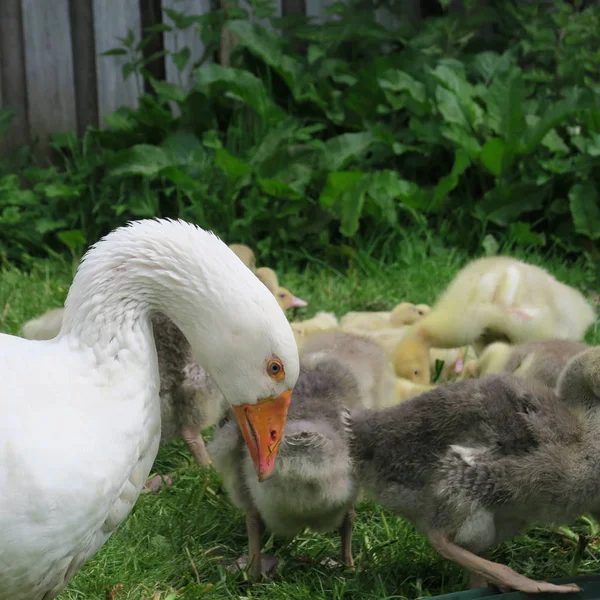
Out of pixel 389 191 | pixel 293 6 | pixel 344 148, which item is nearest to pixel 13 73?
pixel 293 6

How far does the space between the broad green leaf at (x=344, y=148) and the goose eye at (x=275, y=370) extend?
11.9ft

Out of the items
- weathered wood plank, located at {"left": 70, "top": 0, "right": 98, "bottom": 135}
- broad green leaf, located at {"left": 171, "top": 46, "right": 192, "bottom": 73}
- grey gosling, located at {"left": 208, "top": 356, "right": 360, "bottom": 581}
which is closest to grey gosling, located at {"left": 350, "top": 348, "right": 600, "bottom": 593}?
grey gosling, located at {"left": 208, "top": 356, "right": 360, "bottom": 581}

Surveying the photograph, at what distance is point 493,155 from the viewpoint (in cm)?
604

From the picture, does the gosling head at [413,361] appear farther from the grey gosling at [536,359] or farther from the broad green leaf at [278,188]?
the broad green leaf at [278,188]

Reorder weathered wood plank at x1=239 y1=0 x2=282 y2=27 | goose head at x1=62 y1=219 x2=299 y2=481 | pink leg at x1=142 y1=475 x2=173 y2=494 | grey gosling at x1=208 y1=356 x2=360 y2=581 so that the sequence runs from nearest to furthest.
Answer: goose head at x1=62 y1=219 x2=299 y2=481 < grey gosling at x1=208 y1=356 x2=360 y2=581 < pink leg at x1=142 y1=475 x2=173 y2=494 < weathered wood plank at x1=239 y1=0 x2=282 y2=27

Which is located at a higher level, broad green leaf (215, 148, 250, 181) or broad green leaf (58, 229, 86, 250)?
broad green leaf (215, 148, 250, 181)

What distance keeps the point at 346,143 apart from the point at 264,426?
12.3ft

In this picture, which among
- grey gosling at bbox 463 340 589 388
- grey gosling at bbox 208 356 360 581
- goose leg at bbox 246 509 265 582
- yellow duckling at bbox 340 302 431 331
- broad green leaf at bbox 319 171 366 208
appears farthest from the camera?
broad green leaf at bbox 319 171 366 208

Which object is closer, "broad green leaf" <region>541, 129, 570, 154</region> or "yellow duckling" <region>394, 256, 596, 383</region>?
"yellow duckling" <region>394, 256, 596, 383</region>

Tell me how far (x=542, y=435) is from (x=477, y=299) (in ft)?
5.45

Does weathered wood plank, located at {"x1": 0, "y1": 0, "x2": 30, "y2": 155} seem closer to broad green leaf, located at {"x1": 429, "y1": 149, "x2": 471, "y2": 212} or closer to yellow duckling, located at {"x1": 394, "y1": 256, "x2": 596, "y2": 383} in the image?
broad green leaf, located at {"x1": 429, "y1": 149, "x2": 471, "y2": 212}

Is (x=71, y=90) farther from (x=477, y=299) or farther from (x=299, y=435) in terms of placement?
(x=299, y=435)

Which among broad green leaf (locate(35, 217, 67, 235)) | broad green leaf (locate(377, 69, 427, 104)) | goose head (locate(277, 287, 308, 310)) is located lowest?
broad green leaf (locate(35, 217, 67, 235))

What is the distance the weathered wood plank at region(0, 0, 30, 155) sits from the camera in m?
6.56
